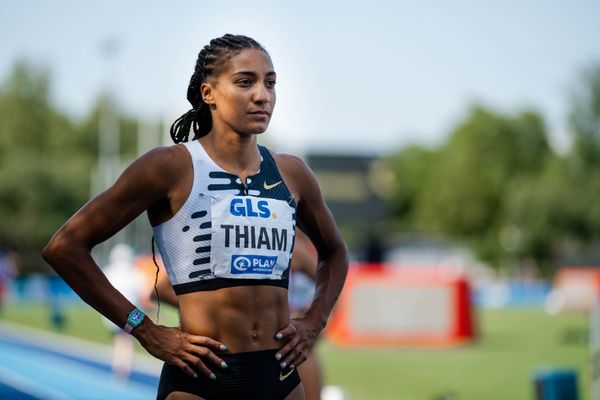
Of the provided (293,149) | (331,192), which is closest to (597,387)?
(331,192)

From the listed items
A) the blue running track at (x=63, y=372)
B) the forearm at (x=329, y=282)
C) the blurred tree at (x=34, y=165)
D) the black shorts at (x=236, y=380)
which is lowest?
the blue running track at (x=63, y=372)

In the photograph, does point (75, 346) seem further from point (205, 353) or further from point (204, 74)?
point (205, 353)

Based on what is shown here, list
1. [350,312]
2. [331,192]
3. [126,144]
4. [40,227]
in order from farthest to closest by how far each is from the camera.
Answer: [126,144] < [40,227] < [331,192] < [350,312]

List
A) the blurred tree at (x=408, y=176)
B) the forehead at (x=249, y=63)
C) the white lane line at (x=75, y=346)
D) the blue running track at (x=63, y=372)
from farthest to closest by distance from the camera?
the blurred tree at (x=408, y=176), the white lane line at (x=75, y=346), the blue running track at (x=63, y=372), the forehead at (x=249, y=63)

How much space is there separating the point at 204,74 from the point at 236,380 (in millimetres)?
1077

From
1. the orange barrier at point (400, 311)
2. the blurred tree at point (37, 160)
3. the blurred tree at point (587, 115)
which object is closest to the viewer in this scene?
the orange barrier at point (400, 311)

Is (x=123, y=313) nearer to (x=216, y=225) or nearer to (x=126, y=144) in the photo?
(x=216, y=225)

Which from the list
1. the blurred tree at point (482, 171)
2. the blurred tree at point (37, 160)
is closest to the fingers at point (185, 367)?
the blurred tree at point (37, 160)

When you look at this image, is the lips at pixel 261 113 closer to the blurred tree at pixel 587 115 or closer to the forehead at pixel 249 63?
the forehead at pixel 249 63

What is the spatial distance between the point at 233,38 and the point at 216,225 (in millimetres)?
677

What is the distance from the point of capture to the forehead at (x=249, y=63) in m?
3.51

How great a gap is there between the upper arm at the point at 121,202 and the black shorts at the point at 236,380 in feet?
1.68

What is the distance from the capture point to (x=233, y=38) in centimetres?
361

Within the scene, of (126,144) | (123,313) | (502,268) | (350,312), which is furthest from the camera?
(126,144)
